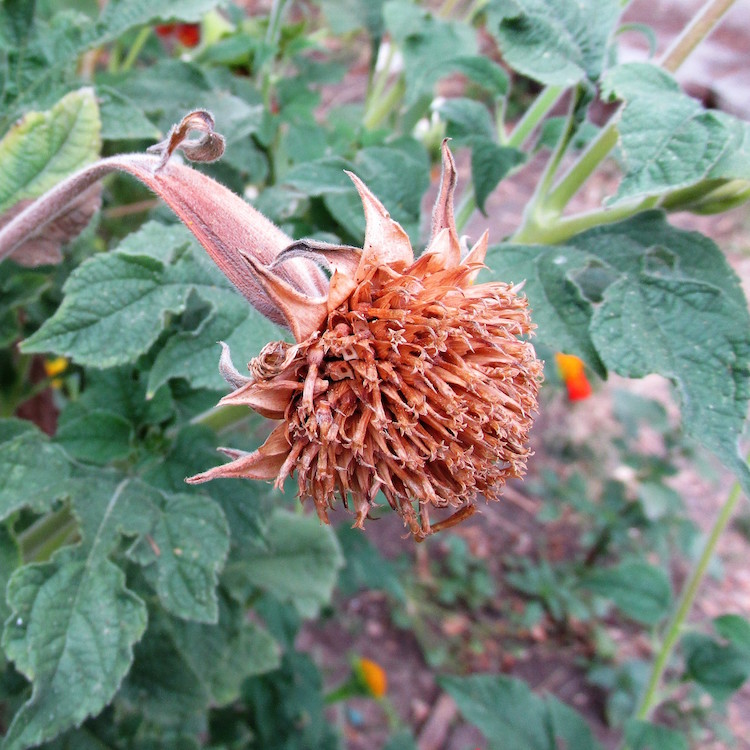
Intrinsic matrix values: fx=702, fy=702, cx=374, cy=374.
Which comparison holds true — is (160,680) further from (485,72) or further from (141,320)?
(485,72)

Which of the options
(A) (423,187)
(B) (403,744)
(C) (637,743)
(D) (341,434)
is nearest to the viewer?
(D) (341,434)

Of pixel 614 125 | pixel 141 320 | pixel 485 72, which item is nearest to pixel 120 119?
pixel 141 320

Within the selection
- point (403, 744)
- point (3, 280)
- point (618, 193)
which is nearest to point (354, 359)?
point (618, 193)

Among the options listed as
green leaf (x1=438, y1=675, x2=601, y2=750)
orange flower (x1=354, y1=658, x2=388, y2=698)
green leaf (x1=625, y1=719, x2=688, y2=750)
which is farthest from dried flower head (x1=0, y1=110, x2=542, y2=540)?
orange flower (x1=354, y1=658, x2=388, y2=698)

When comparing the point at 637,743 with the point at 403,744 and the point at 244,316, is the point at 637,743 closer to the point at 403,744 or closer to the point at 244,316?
the point at 403,744

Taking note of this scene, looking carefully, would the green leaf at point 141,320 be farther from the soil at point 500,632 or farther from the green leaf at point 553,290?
the soil at point 500,632

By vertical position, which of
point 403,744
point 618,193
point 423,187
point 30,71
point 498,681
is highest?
point 618,193

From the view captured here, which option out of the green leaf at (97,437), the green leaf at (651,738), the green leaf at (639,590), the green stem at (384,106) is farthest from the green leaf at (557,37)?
the green leaf at (651,738)
